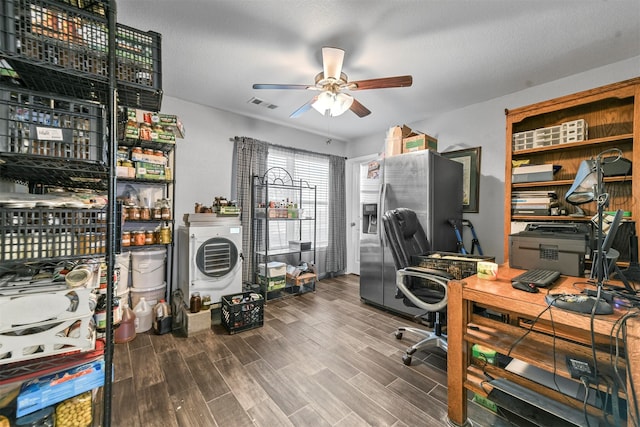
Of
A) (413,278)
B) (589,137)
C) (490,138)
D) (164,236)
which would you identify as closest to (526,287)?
(413,278)

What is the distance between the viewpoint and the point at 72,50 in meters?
0.97

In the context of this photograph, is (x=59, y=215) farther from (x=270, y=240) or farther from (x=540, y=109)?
(x=540, y=109)

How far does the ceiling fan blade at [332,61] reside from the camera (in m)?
1.86

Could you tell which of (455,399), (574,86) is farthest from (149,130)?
(574,86)

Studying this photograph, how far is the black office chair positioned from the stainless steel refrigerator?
0.48 meters

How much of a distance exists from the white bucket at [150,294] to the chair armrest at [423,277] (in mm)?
2359

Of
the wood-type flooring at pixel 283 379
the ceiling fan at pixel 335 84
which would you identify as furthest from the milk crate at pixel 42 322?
the ceiling fan at pixel 335 84

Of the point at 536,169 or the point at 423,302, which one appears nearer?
the point at 423,302

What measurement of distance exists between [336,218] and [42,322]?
395 cm

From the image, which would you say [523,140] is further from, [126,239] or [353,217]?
[126,239]

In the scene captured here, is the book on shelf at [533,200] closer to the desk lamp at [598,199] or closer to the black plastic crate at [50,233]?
the desk lamp at [598,199]

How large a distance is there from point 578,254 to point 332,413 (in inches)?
69.6

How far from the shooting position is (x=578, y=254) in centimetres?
152

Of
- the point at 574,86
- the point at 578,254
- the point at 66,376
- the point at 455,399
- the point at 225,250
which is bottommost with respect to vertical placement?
the point at 455,399
